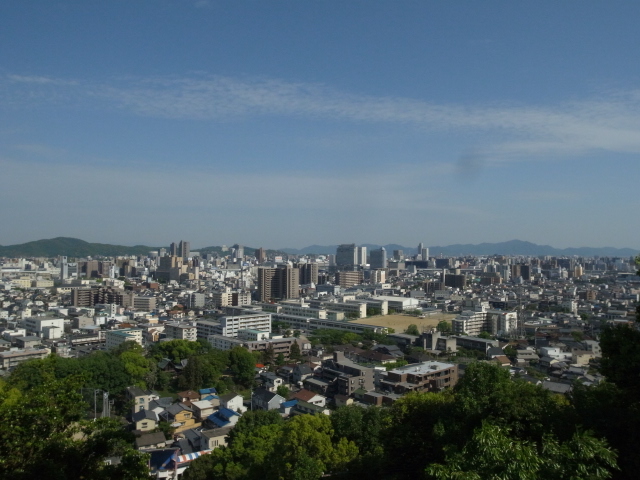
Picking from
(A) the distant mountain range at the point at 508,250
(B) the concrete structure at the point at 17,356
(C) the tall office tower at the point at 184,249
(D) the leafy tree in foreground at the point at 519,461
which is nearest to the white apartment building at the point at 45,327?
(B) the concrete structure at the point at 17,356

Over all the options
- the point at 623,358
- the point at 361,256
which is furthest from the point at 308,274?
the point at 623,358

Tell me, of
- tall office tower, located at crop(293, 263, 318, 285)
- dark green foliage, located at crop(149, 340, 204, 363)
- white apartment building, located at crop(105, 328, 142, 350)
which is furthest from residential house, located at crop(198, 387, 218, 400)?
tall office tower, located at crop(293, 263, 318, 285)

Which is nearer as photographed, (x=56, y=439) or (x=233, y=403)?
(x=56, y=439)

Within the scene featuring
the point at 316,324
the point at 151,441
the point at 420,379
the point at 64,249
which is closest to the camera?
the point at 151,441

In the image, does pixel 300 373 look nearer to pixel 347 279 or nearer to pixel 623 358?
pixel 623 358

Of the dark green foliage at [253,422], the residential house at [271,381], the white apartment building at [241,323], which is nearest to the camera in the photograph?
the dark green foliage at [253,422]

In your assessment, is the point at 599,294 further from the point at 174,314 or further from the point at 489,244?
the point at 489,244

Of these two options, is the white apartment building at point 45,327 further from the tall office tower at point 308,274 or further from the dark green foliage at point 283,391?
the tall office tower at point 308,274

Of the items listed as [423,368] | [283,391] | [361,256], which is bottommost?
[283,391]

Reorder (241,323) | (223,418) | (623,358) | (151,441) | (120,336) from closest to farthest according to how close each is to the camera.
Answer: (623,358), (151,441), (223,418), (120,336), (241,323)
